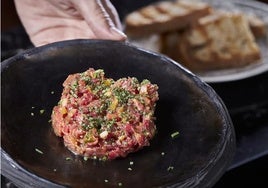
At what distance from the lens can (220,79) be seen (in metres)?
1.67

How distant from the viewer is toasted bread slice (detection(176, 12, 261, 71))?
1.83 metres

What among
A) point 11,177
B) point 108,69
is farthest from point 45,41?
point 11,177

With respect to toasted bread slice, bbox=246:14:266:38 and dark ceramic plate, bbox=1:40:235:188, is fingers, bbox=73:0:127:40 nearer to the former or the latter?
dark ceramic plate, bbox=1:40:235:188

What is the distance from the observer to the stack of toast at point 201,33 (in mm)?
1842

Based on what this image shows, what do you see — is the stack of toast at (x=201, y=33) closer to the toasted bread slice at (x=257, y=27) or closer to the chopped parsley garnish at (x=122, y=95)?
the toasted bread slice at (x=257, y=27)

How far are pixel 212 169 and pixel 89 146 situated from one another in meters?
0.21

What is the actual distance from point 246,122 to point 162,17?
59cm

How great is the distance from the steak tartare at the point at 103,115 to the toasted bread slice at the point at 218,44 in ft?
2.83

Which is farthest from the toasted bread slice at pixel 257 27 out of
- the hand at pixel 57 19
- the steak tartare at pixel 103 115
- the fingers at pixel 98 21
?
the steak tartare at pixel 103 115

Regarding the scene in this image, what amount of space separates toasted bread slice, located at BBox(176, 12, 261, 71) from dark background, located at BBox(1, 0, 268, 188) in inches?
4.0

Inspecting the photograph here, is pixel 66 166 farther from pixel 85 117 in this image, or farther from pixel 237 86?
pixel 237 86

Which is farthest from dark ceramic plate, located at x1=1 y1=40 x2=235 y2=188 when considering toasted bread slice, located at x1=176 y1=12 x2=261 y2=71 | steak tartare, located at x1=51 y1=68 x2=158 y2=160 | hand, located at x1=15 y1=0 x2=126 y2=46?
toasted bread slice, located at x1=176 y1=12 x2=261 y2=71

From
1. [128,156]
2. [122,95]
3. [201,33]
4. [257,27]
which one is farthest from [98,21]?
[257,27]

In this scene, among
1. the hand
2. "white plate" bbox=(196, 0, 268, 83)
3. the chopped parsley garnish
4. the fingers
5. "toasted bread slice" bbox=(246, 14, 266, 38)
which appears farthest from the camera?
"toasted bread slice" bbox=(246, 14, 266, 38)
